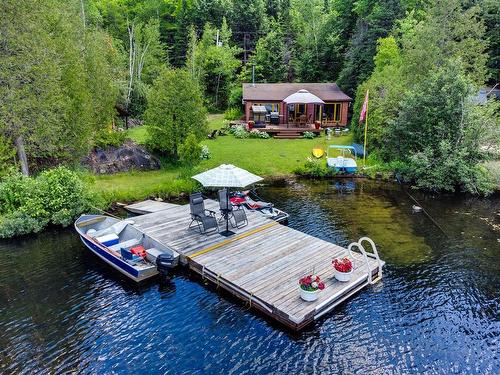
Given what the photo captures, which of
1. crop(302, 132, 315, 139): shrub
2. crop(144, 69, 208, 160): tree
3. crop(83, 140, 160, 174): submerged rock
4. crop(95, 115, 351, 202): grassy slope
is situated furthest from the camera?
crop(302, 132, 315, 139): shrub

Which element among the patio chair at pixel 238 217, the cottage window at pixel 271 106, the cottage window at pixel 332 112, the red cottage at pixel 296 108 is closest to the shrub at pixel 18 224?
the patio chair at pixel 238 217

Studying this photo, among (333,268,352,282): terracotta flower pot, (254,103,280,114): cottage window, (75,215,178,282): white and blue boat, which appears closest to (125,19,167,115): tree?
(254,103,280,114): cottage window

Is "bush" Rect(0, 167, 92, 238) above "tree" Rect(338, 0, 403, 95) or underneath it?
underneath

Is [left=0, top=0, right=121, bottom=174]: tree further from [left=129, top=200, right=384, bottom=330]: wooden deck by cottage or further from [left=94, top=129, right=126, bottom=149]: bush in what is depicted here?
[left=129, top=200, right=384, bottom=330]: wooden deck by cottage

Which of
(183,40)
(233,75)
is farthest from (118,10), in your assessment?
(233,75)

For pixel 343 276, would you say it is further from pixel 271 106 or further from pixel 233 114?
pixel 233 114

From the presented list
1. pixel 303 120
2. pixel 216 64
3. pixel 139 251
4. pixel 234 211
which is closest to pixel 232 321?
pixel 139 251

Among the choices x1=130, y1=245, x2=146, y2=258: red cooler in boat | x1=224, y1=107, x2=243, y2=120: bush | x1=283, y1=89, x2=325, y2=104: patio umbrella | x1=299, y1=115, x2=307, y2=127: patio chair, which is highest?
x1=283, y1=89, x2=325, y2=104: patio umbrella
